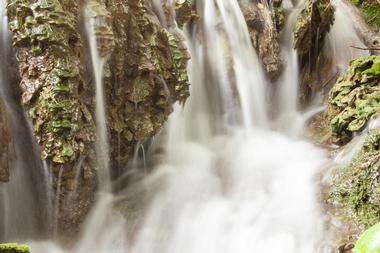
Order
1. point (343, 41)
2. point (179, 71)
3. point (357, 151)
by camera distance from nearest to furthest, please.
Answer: point (357, 151), point (179, 71), point (343, 41)

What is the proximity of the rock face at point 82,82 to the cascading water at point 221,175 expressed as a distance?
1.16 ft

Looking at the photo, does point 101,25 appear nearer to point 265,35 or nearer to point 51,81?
point 51,81

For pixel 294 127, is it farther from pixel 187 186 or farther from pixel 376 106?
pixel 187 186

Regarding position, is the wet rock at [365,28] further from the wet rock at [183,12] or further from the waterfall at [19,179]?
the waterfall at [19,179]

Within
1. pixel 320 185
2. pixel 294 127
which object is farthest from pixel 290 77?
pixel 320 185

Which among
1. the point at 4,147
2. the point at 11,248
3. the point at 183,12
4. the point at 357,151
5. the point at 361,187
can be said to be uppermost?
the point at 183,12

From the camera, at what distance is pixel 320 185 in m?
7.15

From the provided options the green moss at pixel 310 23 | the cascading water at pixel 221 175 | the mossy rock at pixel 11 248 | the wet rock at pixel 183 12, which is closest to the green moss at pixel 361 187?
the cascading water at pixel 221 175

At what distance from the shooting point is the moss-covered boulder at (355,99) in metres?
8.09

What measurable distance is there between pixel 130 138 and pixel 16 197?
2.29 metres

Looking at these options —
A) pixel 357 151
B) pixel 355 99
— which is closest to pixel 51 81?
pixel 357 151

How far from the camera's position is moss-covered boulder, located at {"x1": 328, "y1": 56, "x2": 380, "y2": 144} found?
8.09 meters

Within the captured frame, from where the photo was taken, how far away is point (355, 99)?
8.66 metres

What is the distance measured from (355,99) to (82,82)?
618 cm
